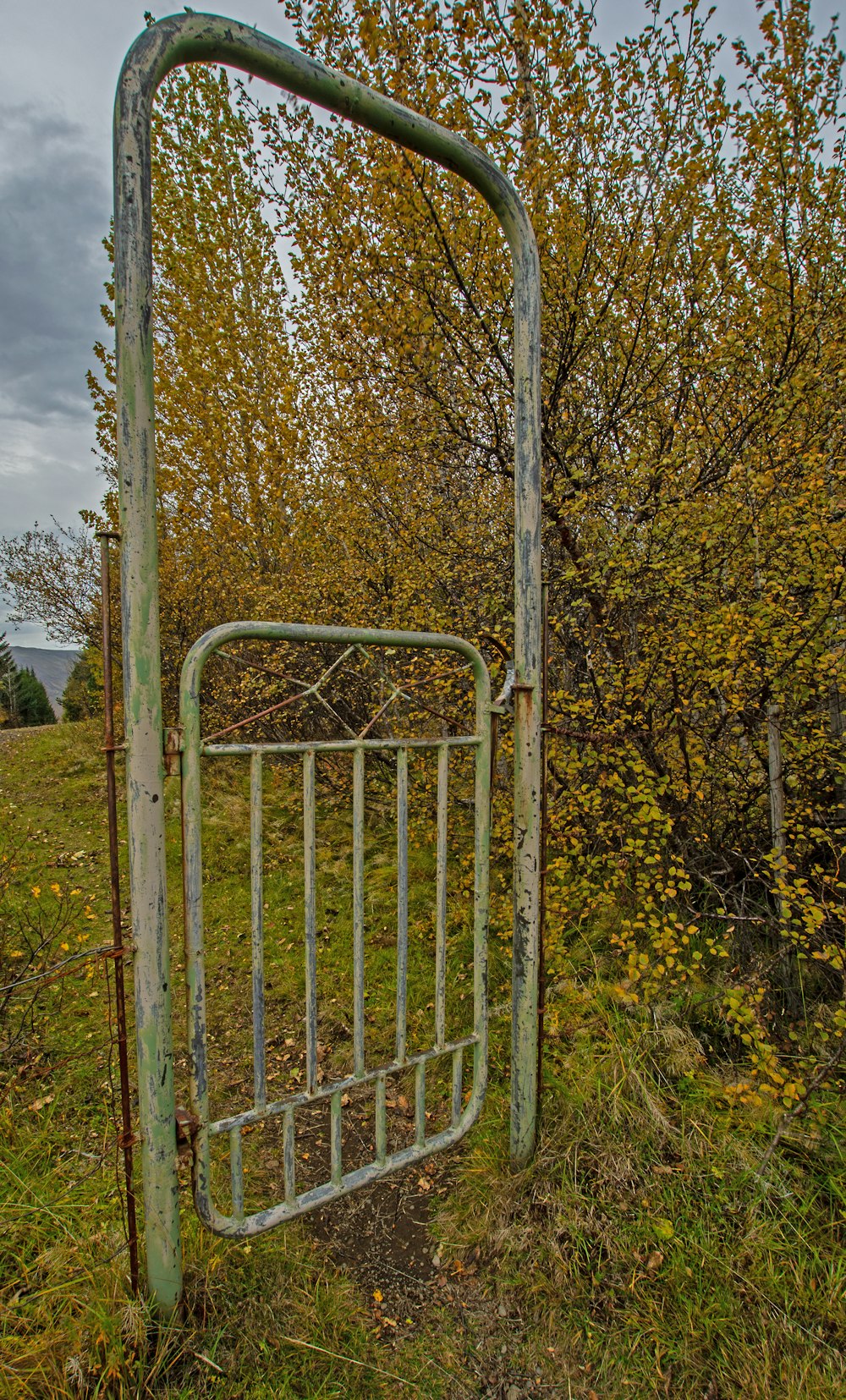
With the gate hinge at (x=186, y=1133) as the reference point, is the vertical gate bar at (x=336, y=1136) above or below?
below

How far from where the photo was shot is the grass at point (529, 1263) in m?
1.52

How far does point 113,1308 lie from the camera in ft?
4.96

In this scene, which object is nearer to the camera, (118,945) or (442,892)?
(118,945)

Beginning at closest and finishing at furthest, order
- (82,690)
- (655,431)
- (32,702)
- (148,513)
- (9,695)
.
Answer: (148,513) → (655,431) → (82,690) → (9,695) → (32,702)

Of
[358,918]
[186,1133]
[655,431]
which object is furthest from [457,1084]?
[655,431]

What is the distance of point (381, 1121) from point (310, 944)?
0.56 metres

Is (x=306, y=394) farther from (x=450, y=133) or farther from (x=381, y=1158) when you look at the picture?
(x=381, y=1158)

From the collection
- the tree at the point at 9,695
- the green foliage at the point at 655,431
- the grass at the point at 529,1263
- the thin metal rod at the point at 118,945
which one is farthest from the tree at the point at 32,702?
the thin metal rod at the point at 118,945

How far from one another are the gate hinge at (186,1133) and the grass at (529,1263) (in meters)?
0.40

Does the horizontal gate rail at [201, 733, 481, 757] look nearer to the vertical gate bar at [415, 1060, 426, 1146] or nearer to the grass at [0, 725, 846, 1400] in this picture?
the vertical gate bar at [415, 1060, 426, 1146]

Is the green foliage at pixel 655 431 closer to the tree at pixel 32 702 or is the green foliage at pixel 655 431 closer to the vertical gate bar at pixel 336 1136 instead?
the vertical gate bar at pixel 336 1136

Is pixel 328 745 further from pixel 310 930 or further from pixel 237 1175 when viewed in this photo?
pixel 237 1175

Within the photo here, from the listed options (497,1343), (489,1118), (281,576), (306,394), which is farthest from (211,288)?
(497,1343)

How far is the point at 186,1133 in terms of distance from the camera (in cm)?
149
